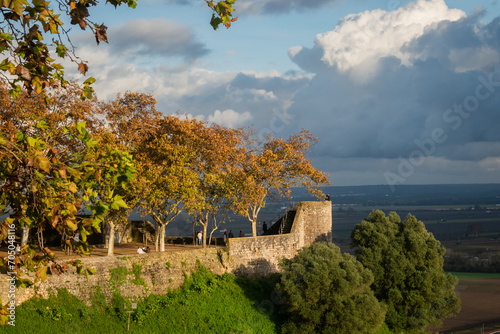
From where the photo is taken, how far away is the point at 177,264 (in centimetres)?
3409

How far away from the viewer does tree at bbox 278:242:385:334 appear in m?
34.1

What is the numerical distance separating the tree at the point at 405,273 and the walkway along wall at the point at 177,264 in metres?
3.39

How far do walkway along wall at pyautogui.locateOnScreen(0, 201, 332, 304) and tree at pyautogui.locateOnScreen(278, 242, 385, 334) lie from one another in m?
2.95

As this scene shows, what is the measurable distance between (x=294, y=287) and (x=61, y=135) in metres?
16.8

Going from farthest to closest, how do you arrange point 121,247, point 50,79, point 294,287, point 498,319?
point 498,319
point 121,247
point 294,287
point 50,79

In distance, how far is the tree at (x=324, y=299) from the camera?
112 ft

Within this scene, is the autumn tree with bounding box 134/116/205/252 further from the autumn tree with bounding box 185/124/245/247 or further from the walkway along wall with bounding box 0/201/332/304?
the walkway along wall with bounding box 0/201/332/304

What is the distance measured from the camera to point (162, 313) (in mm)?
31203

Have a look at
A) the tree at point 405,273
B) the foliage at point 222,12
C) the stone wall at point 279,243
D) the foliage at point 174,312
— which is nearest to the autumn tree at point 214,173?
the stone wall at point 279,243

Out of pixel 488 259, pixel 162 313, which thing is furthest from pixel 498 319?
pixel 162 313

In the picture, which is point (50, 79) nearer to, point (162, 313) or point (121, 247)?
point (162, 313)

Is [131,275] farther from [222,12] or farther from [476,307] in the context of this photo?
[476,307]

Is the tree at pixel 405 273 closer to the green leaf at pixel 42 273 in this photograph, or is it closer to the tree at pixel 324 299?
the tree at pixel 324 299

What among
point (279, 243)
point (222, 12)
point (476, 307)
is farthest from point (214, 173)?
point (476, 307)
